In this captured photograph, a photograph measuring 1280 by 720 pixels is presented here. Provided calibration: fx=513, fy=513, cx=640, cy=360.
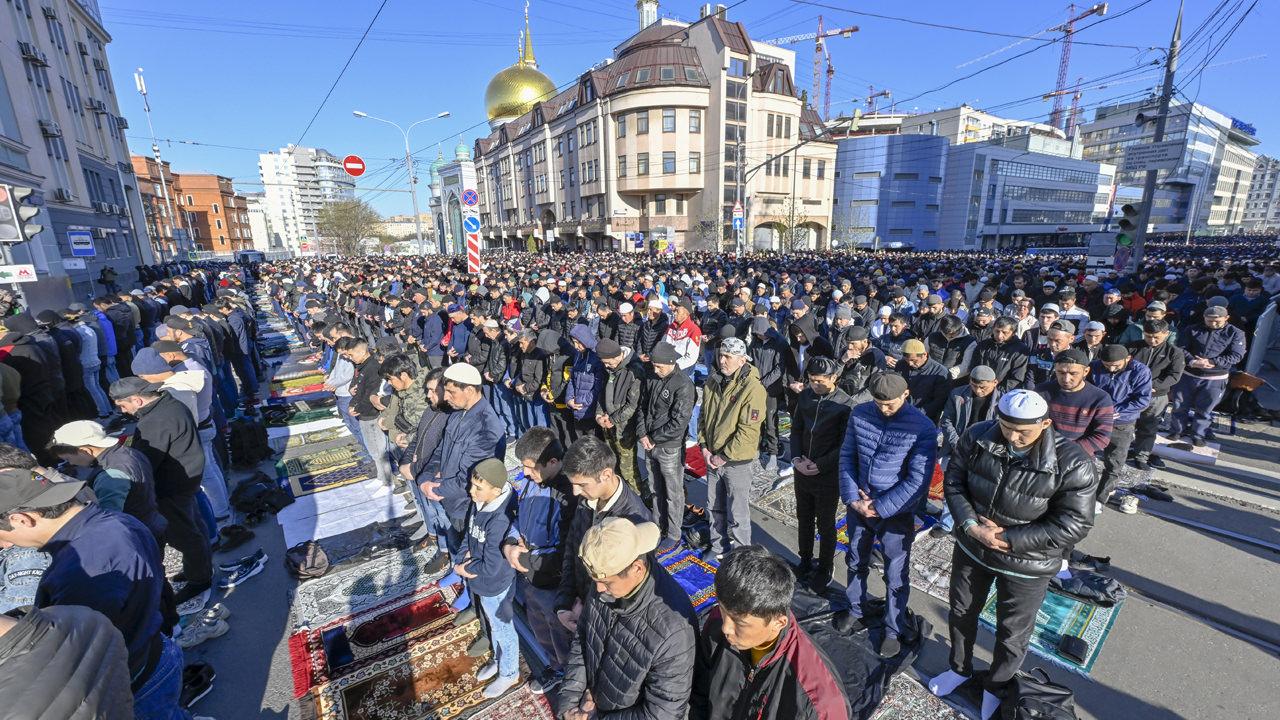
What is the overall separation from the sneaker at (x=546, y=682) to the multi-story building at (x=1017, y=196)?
7166cm

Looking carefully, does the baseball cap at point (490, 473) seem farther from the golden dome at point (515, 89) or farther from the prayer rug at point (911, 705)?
the golden dome at point (515, 89)

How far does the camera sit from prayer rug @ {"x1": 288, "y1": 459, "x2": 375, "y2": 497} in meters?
6.72

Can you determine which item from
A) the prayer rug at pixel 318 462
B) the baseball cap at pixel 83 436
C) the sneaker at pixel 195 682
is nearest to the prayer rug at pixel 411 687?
the sneaker at pixel 195 682

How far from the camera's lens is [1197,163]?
8188cm

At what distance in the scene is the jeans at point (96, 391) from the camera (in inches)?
342

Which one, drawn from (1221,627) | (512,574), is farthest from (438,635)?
(1221,627)

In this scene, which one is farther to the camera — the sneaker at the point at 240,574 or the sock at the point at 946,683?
the sneaker at the point at 240,574

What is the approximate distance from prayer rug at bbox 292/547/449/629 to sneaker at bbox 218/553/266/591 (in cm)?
58

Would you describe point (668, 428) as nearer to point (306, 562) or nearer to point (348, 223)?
point (306, 562)

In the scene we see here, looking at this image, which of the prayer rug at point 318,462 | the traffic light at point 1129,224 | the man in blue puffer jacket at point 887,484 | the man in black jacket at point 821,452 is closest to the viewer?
the man in blue puffer jacket at point 887,484

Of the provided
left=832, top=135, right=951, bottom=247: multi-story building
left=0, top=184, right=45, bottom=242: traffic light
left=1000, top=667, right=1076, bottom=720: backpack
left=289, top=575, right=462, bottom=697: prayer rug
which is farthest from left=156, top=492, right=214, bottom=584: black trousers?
left=832, top=135, right=951, bottom=247: multi-story building

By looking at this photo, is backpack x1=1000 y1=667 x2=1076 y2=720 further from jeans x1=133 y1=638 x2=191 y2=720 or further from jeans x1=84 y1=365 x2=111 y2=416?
jeans x1=84 y1=365 x2=111 y2=416

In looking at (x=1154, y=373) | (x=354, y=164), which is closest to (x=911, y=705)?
(x=1154, y=373)

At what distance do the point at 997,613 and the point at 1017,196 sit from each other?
8384 centimetres
